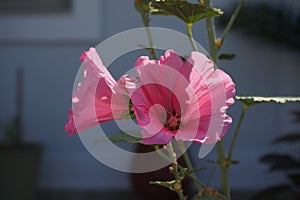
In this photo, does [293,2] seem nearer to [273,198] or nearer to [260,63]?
[260,63]

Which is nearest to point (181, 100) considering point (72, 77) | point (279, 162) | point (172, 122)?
point (172, 122)

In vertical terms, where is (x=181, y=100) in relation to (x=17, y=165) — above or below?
above

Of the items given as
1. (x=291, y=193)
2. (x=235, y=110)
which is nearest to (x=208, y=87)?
(x=291, y=193)

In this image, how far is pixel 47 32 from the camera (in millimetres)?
4379

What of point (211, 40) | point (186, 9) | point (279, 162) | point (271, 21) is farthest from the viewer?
point (271, 21)

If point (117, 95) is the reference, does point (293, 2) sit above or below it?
below

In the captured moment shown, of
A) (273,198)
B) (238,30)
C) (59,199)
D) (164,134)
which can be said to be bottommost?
(59,199)

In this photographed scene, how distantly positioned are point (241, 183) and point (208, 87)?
11.7 feet

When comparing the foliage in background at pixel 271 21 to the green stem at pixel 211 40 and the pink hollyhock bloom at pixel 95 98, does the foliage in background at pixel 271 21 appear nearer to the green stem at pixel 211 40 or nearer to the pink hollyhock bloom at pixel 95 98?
the green stem at pixel 211 40

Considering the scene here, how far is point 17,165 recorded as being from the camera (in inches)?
161

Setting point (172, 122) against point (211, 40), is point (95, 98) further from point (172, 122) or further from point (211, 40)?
point (211, 40)

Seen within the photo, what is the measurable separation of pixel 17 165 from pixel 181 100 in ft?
11.0

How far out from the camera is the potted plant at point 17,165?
409cm

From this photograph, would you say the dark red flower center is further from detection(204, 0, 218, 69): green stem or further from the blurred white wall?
the blurred white wall
